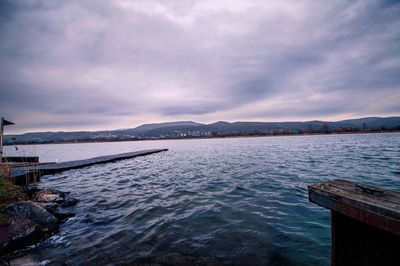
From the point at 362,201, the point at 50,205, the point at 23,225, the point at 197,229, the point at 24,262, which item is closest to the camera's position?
the point at 362,201

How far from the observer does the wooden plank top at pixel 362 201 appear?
1.78 metres

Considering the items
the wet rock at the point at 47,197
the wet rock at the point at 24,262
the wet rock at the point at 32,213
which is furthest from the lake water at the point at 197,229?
the wet rock at the point at 47,197

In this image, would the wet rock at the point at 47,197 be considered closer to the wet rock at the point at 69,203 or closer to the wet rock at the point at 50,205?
the wet rock at the point at 69,203

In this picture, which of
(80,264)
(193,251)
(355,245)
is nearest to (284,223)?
(193,251)

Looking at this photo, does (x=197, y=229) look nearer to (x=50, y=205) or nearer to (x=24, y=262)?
(x=24, y=262)

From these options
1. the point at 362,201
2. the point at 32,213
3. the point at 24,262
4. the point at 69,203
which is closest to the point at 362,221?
the point at 362,201

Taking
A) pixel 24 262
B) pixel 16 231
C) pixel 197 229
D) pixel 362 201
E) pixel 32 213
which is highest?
pixel 362 201

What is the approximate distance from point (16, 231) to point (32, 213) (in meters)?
0.91

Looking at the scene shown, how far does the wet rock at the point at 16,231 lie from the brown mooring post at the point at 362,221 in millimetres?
6845

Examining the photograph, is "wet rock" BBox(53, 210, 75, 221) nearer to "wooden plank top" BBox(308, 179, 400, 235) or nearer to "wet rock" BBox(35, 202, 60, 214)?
"wet rock" BBox(35, 202, 60, 214)

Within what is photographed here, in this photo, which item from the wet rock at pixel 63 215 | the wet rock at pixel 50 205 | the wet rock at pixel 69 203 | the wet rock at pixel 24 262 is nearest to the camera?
the wet rock at pixel 24 262

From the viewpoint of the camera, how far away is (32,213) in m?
6.12

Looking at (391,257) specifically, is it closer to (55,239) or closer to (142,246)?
(142,246)

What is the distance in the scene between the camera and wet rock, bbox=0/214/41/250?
496 cm
